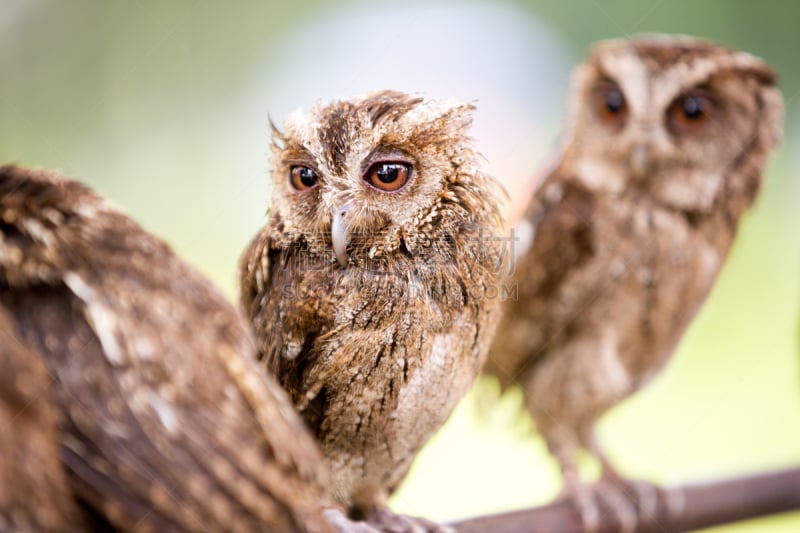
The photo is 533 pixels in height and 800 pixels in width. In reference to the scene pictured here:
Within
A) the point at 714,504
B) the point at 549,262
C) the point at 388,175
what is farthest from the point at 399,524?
the point at 549,262

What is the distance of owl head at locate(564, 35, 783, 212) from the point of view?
5.13 feet

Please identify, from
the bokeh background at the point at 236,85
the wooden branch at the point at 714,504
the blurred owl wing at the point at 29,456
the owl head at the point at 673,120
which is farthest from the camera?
the owl head at the point at 673,120

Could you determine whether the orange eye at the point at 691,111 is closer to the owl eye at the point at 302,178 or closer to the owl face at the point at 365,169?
the owl face at the point at 365,169

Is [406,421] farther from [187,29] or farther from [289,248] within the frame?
[187,29]

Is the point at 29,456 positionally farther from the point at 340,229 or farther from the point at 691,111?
the point at 691,111

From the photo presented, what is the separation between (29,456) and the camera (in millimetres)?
683

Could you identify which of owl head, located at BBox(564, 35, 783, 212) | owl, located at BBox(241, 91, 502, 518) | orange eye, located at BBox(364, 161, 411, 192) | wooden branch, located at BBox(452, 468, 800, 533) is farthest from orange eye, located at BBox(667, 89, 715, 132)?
orange eye, located at BBox(364, 161, 411, 192)

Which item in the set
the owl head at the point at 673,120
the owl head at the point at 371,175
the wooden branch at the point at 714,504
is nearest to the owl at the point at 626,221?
the owl head at the point at 673,120

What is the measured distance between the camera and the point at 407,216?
76 centimetres

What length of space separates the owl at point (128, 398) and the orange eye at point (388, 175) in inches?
8.5

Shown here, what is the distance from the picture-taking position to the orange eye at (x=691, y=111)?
1.63 m

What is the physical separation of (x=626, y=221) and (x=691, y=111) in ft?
0.95

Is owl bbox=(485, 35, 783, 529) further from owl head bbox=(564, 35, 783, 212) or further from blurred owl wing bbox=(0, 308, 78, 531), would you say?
blurred owl wing bbox=(0, 308, 78, 531)

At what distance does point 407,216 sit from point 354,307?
123 mm
